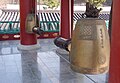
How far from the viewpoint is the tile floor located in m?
4.82

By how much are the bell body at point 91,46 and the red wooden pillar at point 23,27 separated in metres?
6.28

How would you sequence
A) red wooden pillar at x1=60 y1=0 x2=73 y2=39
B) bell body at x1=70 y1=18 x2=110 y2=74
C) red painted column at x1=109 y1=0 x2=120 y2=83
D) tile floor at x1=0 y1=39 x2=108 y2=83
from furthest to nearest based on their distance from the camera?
red wooden pillar at x1=60 y1=0 x2=73 y2=39, tile floor at x1=0 y1=39 x2=108 y2=83, red painted column at x1=109 y1=0 x2=120 y2=83, bell body at x1=70 y1=18 x2=110 y2=74

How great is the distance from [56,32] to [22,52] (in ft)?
8.57

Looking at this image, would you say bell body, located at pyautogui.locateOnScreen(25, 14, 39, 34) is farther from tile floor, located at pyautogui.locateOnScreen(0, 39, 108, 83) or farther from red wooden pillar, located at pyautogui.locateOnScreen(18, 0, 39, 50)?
tile floor, located at pyautogui.locateOnScreen(0, 39, 108, 83)

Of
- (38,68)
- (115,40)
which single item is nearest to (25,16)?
(38,68)

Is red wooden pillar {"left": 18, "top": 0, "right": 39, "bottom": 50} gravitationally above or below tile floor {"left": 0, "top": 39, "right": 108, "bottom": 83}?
above

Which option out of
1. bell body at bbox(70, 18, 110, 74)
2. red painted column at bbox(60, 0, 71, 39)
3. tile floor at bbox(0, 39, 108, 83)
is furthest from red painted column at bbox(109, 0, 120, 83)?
red painted column at bbox(60, 0, 71, 39)

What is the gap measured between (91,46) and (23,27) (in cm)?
653

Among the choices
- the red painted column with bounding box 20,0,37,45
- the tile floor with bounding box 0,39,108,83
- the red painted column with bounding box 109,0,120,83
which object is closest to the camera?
the red painted column with bounding box 109,0,120,83

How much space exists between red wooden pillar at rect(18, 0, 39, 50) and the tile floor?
0.92ft

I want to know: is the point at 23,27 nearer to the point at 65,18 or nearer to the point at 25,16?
the point at 25,16

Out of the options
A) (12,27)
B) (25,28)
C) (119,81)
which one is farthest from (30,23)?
(119,81)

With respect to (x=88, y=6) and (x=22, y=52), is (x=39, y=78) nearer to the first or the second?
(x=22, y=52)

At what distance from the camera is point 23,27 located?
7.62 metres
